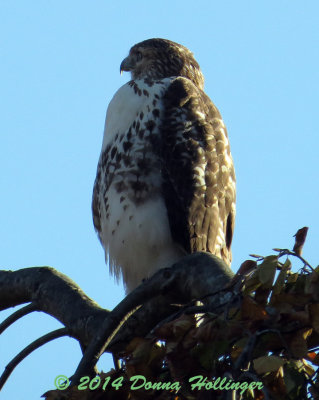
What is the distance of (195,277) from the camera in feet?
10.8

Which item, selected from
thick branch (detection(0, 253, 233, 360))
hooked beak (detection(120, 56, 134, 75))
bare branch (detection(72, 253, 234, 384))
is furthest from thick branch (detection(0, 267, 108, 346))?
hooked beak (detection(120, 56, 134, 75))

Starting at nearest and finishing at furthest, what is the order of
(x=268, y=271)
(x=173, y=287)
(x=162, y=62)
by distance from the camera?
(x=268, y=271) → (x=173, y=287) → (x=162, y=62)

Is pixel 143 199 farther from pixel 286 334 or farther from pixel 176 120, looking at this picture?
pixel 286 334

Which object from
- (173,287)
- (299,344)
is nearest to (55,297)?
(173,287)

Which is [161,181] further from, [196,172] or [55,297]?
[55,297]

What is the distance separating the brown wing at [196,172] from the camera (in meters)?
5.07

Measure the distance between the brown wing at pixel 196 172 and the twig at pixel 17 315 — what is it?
3.82ft

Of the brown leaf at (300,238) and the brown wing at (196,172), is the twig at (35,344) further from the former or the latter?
the brown leaf at (300,238)

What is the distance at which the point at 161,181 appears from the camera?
5070 millimetres

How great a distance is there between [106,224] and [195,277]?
2.06 meters

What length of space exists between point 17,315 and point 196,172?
152 cm

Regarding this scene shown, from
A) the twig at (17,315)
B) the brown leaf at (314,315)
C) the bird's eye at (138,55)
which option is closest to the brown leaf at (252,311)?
the brown leaf at (314,315)

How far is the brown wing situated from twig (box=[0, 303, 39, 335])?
1164 millimetres

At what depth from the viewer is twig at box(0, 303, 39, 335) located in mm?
4078
